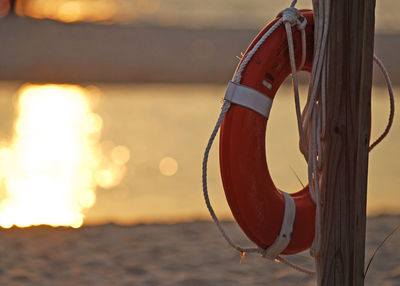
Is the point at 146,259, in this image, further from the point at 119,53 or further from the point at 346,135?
the point at 119,53

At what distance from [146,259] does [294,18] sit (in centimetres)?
163

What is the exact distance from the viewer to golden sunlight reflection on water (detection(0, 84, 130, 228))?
166 inches

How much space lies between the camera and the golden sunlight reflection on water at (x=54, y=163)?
4.22 metres

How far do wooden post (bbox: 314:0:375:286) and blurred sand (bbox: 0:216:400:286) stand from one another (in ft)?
3.94

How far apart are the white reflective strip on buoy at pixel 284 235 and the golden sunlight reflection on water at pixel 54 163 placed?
2.01m

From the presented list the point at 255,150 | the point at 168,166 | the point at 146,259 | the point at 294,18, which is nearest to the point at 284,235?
the point at 255,150

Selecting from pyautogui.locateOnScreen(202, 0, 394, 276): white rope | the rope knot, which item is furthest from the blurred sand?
the rope knot

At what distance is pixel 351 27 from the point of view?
1.78 m

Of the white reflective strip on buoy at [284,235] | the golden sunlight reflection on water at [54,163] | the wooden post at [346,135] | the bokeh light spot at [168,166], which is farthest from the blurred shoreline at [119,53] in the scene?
the wooden post at [346,135]

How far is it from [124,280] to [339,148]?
4.68ft

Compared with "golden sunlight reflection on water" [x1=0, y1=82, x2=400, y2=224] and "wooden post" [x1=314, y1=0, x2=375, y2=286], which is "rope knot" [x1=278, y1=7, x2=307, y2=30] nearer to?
"wooden post" [x1=314, y1=0, x2=375, y2=286]

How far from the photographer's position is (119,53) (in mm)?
9445

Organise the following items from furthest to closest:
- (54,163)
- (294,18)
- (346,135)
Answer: (54,163), (294,18), (346,135)

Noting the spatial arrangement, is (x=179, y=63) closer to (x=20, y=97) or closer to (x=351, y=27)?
(x=20, y=97)
